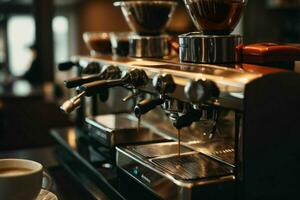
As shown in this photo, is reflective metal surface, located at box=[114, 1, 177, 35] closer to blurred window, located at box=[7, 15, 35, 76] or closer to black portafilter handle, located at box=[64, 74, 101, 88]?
black portafilter handle, located at box=[64, 74, 101, 88]

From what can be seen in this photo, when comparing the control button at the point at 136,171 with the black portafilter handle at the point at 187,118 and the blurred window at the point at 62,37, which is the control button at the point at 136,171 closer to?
the black portafilter handle at the point at 187,118

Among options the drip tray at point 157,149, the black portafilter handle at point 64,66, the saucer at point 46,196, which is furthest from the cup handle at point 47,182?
the black portafilter handle at point 64,66

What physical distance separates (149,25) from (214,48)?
0.31 meters

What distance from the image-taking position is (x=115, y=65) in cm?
106

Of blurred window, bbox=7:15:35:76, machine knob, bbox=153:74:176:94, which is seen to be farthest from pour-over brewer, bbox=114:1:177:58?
blurred window, bbox=7:15:35:76

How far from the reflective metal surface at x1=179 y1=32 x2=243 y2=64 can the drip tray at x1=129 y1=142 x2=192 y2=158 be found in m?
0.19

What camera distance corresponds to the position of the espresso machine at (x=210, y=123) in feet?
2.35

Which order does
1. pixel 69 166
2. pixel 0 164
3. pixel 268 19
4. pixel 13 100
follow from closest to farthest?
pixel 0 164, pixel 69 166, pixel 13 100, pixel 268 19

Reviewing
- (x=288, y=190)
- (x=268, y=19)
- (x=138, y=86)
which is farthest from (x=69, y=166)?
(x=268, y=19)

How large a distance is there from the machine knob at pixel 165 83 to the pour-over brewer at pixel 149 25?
0.29 metres

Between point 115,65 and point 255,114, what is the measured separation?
0.44 metres

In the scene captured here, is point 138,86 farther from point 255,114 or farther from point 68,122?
point 68,122

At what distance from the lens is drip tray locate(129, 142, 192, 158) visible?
914 mm

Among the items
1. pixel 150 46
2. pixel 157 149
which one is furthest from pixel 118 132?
pixel 150 46
